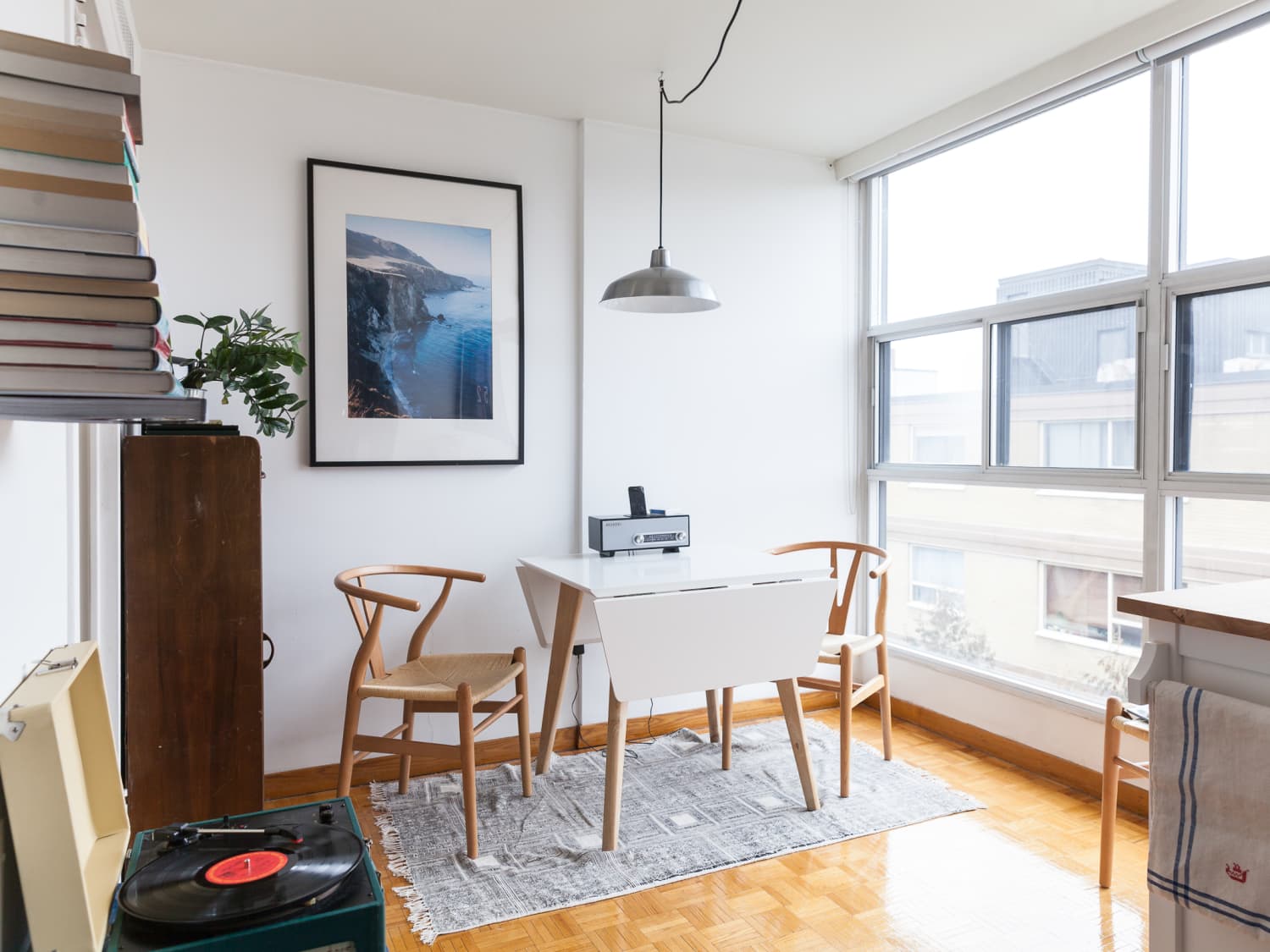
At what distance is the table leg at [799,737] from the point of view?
8.80 ft

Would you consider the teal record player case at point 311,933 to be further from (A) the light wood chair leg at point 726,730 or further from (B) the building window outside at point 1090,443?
(B) the building window outside at point 1090,443

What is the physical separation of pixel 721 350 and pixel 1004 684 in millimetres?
1691

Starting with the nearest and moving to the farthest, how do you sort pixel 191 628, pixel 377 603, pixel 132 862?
1. pixel 132 862
2. pixel 191 628
3. pixel 377 603

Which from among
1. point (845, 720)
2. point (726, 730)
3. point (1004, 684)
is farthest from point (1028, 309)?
point (726, 730)

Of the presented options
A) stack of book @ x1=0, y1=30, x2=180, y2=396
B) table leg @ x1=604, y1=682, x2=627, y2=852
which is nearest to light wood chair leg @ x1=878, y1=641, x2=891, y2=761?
table leg @ x1=604, y1=682, x2=627, y2=852

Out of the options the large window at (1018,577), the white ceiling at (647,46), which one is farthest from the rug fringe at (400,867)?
the white ceiling at (647,46)

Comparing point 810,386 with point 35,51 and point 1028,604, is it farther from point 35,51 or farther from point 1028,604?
point 35,51

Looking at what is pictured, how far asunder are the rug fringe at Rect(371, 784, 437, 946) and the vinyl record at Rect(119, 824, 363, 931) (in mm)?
1237

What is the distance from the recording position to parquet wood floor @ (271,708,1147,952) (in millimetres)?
1997

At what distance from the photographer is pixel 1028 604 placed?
3.09 m

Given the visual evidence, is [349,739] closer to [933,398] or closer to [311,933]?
[311,933]

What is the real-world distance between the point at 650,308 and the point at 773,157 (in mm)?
1193

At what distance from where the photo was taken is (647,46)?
8.72 ft

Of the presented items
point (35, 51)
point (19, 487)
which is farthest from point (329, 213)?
point (35, 51)
